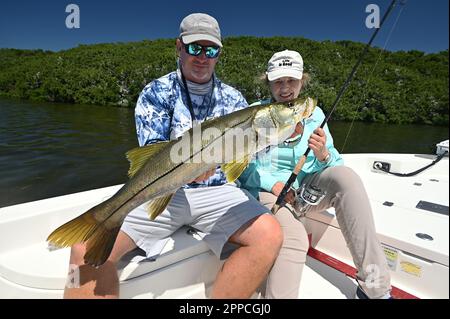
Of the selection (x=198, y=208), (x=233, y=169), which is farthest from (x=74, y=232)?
(x=233, y=169)

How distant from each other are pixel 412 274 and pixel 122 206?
230cm

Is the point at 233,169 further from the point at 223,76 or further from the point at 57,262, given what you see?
the point at 223,76

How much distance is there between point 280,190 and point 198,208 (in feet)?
3.01

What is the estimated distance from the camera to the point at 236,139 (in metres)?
2.24

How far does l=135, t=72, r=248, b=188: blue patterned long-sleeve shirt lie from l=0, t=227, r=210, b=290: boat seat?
0.55 meters

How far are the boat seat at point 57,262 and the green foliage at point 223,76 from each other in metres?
34.6

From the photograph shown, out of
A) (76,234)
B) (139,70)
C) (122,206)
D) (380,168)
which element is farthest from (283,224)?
(139,70)

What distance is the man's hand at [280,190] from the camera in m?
2.93

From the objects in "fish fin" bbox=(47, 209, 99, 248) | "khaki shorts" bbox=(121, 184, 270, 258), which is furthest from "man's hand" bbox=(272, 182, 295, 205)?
"fish fin" bbox=(47, 209, 99, 248)

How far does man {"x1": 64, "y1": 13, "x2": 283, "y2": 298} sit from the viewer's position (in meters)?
2.24

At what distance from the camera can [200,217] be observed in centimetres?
271

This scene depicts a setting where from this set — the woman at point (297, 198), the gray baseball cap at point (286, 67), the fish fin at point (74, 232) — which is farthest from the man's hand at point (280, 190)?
the fish fin at point (74, 232)

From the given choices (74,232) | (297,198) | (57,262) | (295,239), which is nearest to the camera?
(74,232)
